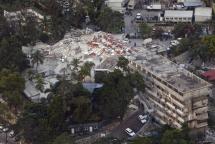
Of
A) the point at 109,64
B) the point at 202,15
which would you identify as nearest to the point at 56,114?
the point at 109,64

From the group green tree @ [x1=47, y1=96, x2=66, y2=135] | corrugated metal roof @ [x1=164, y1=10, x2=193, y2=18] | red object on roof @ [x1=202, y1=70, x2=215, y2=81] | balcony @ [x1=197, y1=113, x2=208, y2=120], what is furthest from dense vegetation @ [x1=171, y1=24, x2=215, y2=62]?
green tree @ [x1=47, y1=96, x2=66, y2=135]

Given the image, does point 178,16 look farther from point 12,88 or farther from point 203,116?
point 12,88

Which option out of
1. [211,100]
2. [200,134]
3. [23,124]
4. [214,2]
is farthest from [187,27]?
[23,124]

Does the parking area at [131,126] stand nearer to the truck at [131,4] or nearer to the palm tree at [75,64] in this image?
the palm tree at [75,64]

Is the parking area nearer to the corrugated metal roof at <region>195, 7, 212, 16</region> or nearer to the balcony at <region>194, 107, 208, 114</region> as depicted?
the balcony at <region>194, 107, 208, 114</region>

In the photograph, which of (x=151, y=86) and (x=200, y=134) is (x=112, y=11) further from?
(x=200, y=134)

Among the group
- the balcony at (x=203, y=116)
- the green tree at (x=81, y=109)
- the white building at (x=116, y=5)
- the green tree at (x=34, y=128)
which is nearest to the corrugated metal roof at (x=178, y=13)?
the white building at (x=116, y=5)

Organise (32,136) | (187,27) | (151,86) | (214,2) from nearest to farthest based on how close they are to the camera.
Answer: (32,136) < (151,86) < (187,27) < (214,2)
